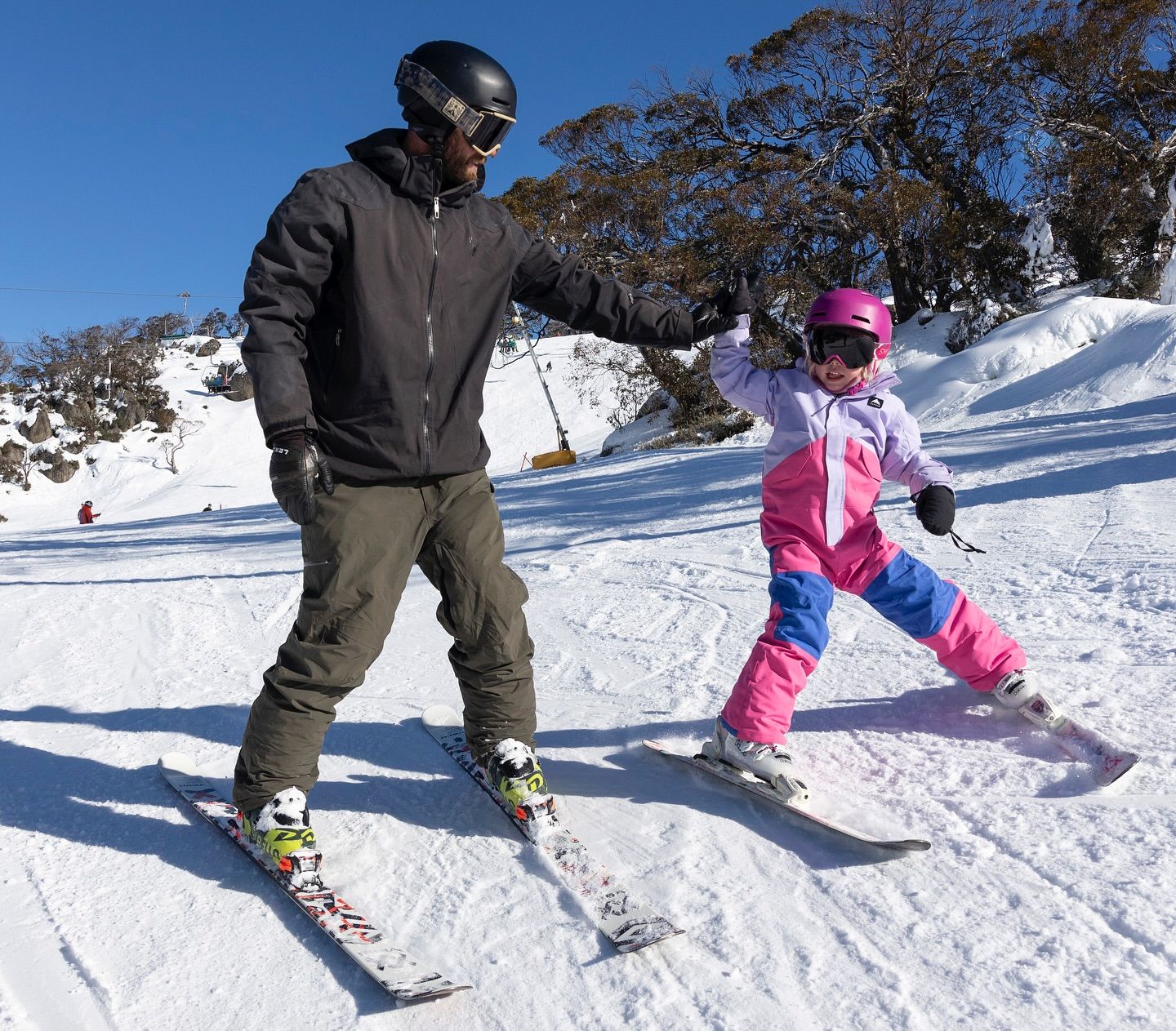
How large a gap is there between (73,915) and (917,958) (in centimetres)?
171

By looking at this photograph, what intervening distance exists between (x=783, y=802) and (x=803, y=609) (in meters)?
0.48

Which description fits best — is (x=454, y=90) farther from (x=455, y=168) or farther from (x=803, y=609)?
(x=803, y=609)

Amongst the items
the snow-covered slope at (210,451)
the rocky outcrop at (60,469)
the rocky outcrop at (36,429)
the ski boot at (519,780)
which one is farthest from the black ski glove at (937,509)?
the rocky outcrop at (36,429)

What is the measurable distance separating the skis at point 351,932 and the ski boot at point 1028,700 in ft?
5.19

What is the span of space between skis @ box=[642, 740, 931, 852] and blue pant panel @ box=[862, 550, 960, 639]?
57 centimetres

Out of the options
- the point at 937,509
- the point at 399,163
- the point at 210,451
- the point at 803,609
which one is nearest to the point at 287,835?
the point at 803,609

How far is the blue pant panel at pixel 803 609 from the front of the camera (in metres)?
2.26

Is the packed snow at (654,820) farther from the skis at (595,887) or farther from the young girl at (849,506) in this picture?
the young girl at (849,506)

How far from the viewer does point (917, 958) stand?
5.17ft

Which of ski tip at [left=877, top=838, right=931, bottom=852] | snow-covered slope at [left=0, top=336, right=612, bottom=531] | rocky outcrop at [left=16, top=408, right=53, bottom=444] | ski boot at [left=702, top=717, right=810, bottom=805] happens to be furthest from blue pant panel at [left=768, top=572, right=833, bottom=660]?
rocky outcrop at [left=16, top=408, right=53, bottom=444]

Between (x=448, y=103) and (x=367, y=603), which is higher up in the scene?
(x=448, y=103)

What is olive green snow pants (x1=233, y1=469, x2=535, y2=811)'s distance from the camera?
6.54 ft

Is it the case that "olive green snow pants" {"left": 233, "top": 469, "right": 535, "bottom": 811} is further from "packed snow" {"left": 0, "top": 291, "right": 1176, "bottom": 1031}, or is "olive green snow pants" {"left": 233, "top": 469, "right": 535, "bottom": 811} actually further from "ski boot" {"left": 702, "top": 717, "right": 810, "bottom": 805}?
"ski boot" {"left": 702, "top": 717, "right": 810, "bottom": 805}

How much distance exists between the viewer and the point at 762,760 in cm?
218
